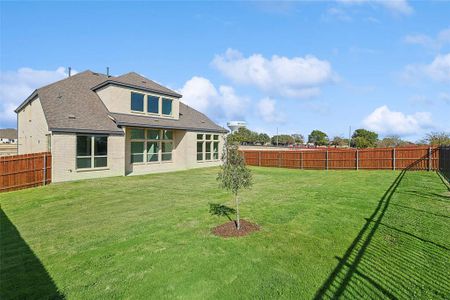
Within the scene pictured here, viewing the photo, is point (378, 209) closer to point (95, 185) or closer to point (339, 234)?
point (339, 234)

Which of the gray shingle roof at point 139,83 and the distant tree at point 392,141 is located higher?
the gray shingle roof at point 139,83

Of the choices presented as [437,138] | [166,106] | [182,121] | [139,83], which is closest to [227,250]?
[139,83]

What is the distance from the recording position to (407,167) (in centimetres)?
2098

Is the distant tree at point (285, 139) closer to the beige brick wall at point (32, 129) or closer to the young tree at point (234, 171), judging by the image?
the beige brick wall at point (32, 129)

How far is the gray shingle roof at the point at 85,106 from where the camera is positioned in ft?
51.8

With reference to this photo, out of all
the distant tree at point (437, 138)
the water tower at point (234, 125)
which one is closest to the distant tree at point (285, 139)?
the water tower at point (234, 125)

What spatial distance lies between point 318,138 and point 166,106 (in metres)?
81.5

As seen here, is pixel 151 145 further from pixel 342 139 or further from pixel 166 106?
pixel 342 139

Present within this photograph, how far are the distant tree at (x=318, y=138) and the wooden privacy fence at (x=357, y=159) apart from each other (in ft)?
219

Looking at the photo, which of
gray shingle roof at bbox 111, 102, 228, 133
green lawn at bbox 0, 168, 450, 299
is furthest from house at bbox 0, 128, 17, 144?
green lawn at bbox 0, 168, 450, 299

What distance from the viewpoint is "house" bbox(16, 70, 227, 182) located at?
15469 millimetres

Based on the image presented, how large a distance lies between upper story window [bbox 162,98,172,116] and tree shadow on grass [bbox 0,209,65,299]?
56.3 feet

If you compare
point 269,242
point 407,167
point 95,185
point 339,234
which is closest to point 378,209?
point 339,234

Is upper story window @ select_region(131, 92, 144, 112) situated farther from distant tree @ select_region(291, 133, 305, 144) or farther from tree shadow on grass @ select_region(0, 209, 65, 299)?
distant tree @ select_region(291, 133, 305, 144)
